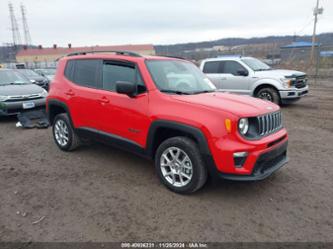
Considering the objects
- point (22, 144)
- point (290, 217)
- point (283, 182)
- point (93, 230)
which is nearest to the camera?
point (93, 230)

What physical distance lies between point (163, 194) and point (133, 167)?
3.49ft

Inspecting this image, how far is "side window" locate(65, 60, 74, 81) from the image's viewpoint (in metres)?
4.89

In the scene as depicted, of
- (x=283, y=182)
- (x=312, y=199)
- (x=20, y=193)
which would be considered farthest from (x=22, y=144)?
(x=312, y=199)

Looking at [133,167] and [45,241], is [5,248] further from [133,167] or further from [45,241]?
[133,167]

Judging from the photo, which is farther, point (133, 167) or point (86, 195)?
point (133, 167)

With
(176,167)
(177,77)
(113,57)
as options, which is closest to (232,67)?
(177,77)

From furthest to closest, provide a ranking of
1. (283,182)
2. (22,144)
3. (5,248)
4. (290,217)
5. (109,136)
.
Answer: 1. (22,144)
2. (109,136)
3. (283,182)
4. (290,217)
5. (5,248)

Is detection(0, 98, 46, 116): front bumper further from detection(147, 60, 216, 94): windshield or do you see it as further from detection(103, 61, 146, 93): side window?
detection(147, 60, 216, 94): windshield

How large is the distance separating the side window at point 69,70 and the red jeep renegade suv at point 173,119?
2cm

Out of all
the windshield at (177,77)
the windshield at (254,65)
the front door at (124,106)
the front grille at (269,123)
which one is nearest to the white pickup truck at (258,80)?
the windshield at (254,65)

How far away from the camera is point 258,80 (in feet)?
30.1

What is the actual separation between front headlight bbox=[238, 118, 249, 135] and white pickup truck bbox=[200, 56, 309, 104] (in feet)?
21.5

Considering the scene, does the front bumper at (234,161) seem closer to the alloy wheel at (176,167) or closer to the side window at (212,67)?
the alloy wheel at (176,167)

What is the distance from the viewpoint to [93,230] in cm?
280
